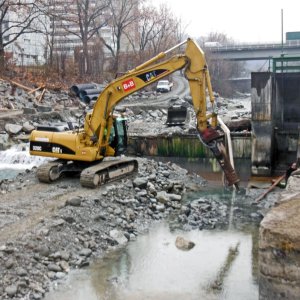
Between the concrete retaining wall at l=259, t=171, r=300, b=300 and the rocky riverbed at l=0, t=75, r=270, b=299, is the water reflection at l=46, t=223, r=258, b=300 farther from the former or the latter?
the concrete retaining wall at l=259, t=171, r=300, b=300

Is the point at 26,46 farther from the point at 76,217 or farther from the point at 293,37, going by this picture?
the point at 76,217

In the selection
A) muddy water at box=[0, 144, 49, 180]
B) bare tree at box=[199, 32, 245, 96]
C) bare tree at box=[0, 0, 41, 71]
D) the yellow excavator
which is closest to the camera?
the yellow excavator

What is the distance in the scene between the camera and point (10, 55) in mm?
37969

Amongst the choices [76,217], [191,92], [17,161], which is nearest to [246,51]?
[17,161]

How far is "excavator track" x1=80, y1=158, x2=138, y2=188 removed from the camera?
1295 centimetres

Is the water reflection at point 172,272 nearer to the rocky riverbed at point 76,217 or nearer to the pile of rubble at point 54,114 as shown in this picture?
the rocky riverbed at point 76,217

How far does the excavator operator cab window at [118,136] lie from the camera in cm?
1393

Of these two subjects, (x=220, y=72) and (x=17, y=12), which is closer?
(x=17, y=12)

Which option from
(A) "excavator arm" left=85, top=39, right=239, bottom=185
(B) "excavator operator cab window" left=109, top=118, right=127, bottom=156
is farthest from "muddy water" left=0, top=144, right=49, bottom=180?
(A) "excavator arm" left=85, top=39, right=239, bottom=185

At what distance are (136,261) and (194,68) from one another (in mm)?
5515

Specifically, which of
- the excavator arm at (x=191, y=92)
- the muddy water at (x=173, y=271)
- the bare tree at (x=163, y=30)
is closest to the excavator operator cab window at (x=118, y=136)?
the excavator arm at (x=191, y=92)

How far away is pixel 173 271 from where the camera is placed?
902cm

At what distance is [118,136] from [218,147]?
10.2ft

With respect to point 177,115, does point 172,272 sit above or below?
below
